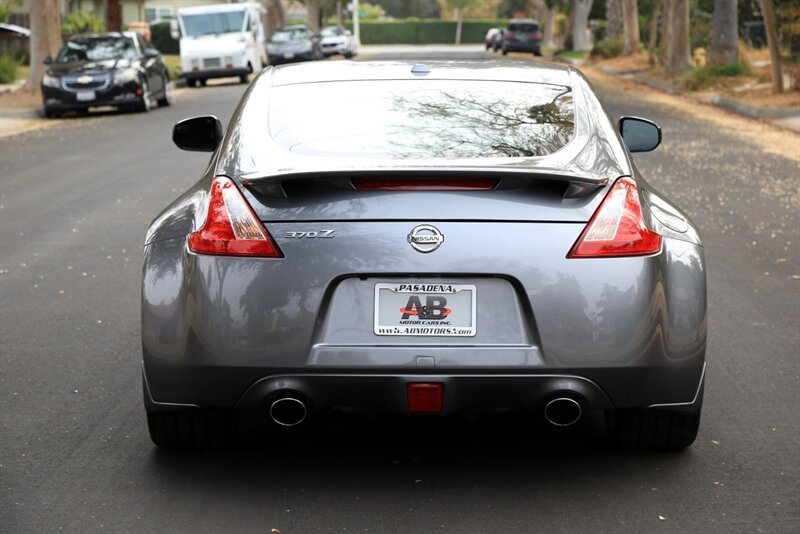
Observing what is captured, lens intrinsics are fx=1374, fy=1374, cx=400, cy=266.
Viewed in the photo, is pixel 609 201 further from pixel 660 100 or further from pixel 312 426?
pixel 660 100

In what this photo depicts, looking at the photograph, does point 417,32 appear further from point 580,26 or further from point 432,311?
point 432,311

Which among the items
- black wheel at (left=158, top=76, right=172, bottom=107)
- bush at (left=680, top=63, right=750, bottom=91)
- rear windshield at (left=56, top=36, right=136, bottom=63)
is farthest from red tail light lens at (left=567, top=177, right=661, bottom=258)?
bush at (left=680, top=63, right=750, bottom=91)

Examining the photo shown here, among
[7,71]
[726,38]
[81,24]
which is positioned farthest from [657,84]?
[81,24]

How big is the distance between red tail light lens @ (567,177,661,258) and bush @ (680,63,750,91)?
27.5m

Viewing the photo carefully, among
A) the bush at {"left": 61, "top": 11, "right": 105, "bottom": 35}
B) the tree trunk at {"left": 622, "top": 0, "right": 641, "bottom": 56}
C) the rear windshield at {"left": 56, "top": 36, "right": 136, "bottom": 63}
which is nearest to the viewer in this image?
the rear windshield at {"left": 56, "top": 36, "right": 136, "bottom": 63}

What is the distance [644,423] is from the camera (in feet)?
16.6

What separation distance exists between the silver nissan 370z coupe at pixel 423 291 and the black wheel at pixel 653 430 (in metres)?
0.18

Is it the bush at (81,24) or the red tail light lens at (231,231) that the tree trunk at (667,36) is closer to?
the bush at (81,24)

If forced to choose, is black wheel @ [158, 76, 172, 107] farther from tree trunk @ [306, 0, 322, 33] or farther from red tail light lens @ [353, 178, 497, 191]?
tree trunk @ [306, 0, 322, 33]

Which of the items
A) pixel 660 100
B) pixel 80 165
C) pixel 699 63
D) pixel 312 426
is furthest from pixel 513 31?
pixel 312 426

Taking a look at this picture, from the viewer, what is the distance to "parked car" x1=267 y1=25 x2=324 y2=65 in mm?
50938

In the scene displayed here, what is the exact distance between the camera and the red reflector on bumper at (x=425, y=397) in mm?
4496

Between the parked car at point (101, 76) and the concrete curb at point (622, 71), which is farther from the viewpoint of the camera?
the concrete curb at point (622, 71)

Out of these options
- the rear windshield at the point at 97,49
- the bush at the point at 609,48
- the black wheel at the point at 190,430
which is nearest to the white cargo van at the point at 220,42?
the rear windshield at the point at 97,49
